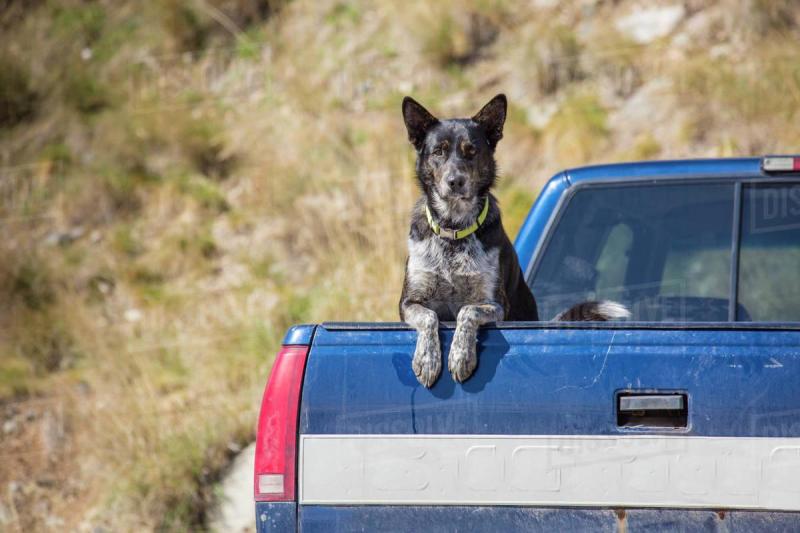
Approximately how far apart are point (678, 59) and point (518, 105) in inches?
78.0

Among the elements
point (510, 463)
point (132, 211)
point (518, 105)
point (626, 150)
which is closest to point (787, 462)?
point (510, 463)

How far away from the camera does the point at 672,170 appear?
14.1 ft

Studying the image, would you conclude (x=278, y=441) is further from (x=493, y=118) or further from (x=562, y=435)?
(x=493, y=118)

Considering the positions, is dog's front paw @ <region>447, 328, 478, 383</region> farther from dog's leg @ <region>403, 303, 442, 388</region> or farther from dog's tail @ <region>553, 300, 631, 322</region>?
dog's tail @ <region>553, 300, 631, 322</region>

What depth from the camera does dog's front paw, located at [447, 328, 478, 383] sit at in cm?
272

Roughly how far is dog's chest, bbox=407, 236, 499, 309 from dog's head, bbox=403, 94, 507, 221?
0.75ft

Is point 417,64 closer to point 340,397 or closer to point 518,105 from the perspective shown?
point 518,105

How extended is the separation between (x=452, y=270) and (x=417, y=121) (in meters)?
0.83

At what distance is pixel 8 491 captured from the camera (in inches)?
291

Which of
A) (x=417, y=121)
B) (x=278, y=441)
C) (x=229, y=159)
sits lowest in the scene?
(x=278, y=441)

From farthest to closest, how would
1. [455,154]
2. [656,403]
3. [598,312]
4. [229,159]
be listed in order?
[229,159], [455,154], [598,312], [656,403]

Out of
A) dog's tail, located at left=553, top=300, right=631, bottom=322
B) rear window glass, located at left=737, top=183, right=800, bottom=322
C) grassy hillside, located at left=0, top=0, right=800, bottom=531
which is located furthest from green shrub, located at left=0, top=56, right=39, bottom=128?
dog's tail, located at left=553, top=300, right=631, bottom=322

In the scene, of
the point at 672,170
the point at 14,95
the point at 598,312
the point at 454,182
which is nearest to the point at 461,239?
the point at 454,182

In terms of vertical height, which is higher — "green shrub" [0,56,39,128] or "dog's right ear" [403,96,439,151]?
"green shrub" [0,56,39,128]
